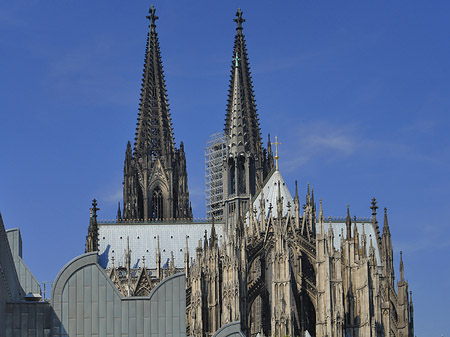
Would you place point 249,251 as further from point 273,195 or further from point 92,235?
point 92,235

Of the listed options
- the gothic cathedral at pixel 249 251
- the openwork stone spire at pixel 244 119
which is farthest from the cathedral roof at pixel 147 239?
the openwork stone spire at pixel 244 119

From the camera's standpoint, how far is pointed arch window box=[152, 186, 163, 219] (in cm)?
11081

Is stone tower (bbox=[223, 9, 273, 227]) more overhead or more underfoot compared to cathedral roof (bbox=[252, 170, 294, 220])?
more overhead

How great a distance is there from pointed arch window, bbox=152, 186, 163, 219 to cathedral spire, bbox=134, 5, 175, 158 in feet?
12.9

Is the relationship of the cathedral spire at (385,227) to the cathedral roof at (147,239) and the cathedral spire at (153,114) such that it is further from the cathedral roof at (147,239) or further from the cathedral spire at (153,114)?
the cathedral spire at (153,114)

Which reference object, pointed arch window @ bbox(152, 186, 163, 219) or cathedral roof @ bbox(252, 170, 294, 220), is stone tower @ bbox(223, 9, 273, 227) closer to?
cathedral roof @ bbox(252, 170, 294, 220)

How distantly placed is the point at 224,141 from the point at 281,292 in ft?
137

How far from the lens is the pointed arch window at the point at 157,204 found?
110812 millimetres

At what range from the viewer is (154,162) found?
4441 inches

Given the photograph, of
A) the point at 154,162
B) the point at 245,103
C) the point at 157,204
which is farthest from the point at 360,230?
the point at 154,162

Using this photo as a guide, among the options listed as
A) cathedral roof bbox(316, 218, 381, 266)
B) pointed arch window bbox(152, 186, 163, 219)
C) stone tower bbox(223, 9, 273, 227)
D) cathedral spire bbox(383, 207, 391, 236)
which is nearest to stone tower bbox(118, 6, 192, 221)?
pointed arch window bbox(152, 186, 163, 219)

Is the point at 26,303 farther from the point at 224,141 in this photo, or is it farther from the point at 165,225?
the point at 224,141

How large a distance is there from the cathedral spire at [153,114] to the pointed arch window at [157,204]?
12.9 ft

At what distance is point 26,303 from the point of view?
46656 mm
